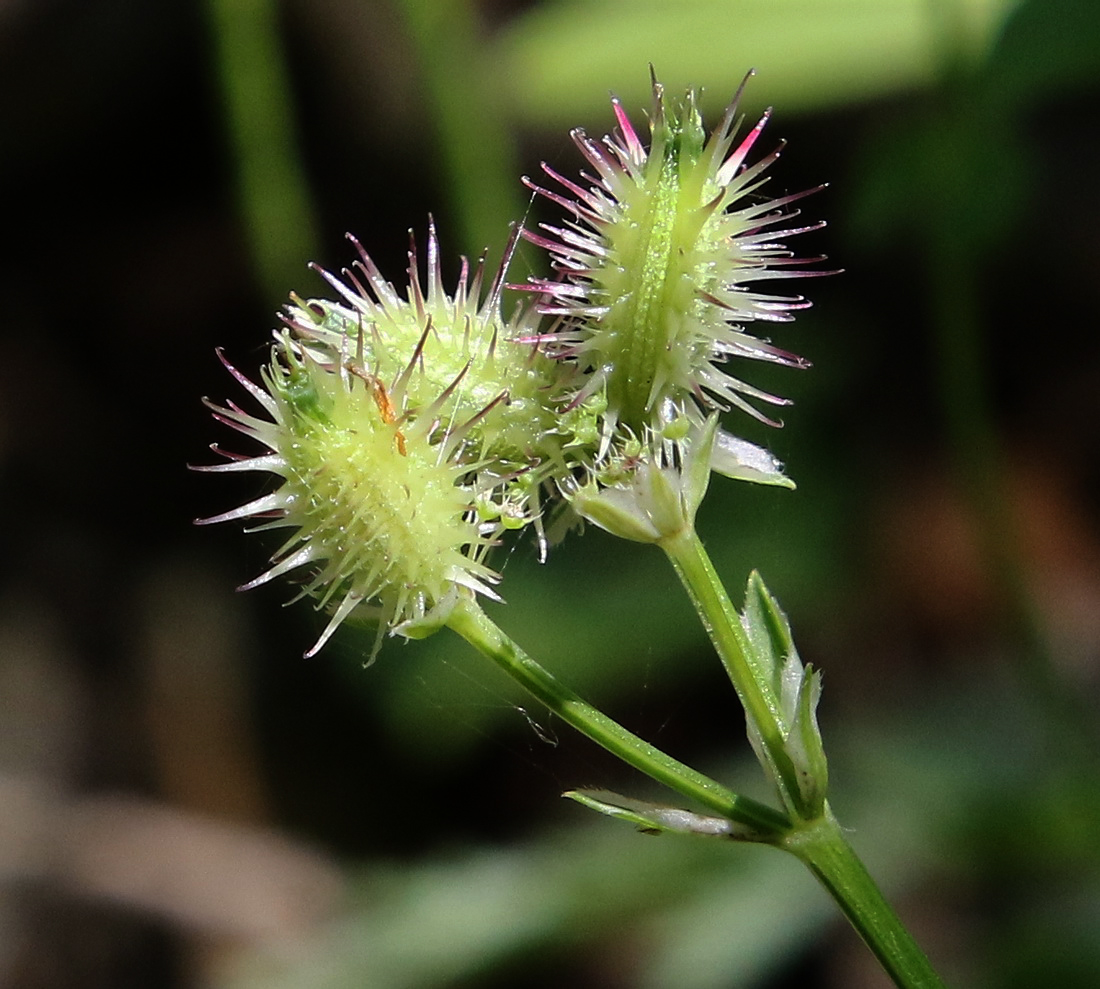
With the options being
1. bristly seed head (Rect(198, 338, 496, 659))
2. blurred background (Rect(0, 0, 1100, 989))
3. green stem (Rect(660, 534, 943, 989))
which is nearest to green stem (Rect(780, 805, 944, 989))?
green stem (Rect(660, 534, 943, 989))

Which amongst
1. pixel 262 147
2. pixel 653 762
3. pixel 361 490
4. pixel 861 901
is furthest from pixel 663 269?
pixel 262 147

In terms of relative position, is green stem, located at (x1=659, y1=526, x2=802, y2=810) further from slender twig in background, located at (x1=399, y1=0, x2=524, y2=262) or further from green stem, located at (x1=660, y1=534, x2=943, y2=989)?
slender twig in background, located at (x1=399, y1=0, x2=524, y2=262)

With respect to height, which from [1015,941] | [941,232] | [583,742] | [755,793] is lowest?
[1015,941]

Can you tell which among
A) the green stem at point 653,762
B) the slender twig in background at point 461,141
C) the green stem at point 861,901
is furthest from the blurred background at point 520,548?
the green stem at point 861,901

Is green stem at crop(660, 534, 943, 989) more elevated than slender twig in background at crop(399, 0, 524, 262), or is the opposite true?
slender twig in background at crop(399, 0, 524, 262)

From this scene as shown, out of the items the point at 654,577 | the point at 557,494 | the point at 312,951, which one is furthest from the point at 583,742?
the point at 557,494

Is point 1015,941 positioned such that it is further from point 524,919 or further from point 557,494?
point 557,494

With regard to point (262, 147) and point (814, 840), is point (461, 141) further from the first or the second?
point (814, 840)
